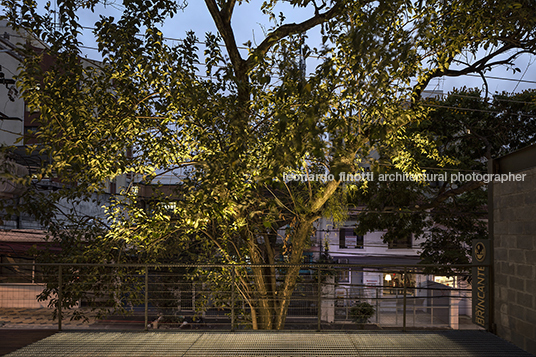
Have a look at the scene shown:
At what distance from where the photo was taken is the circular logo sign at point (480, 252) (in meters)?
4.29

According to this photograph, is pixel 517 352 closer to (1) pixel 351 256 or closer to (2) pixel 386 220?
(2) pixel 386 220

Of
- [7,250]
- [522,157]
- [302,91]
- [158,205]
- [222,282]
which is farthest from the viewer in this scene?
[7,250]

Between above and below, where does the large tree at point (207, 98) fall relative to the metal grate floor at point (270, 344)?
above

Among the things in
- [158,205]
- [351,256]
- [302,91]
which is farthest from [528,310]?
[351,256]

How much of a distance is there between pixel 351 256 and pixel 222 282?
15166mm

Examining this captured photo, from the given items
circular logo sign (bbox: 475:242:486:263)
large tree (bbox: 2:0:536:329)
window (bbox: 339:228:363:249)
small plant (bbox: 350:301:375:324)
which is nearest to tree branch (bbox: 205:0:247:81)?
large tree (bbox: 2:0:536:329)

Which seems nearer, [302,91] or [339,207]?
[302,91]

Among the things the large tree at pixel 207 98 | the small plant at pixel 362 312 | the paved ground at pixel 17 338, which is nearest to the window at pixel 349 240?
the small plant at pixel 362 312

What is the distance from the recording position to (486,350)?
3559 mm

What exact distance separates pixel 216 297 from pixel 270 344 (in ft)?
10.2

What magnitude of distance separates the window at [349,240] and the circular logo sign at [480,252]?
15.9 m

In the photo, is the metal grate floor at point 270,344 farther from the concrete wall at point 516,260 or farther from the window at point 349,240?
the window at point 349,240

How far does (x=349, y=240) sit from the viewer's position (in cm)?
2034

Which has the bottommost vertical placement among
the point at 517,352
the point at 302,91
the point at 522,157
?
the point at 517,352
